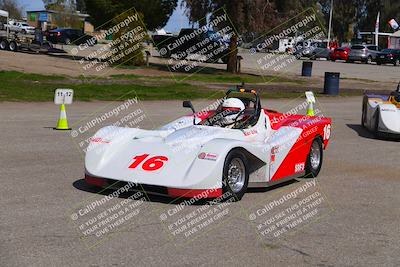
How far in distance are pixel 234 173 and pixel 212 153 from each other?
1.89ft

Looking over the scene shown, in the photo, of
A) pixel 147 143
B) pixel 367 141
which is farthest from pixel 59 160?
Result: pixel 367 141

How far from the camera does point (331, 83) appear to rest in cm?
2883

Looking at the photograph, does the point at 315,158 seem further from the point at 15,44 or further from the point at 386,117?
the point at 15,44

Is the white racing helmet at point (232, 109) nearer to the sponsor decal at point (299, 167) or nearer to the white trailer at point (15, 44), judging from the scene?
the sponsor decal at point (299, 167)

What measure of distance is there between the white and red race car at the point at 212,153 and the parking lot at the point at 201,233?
251 mm

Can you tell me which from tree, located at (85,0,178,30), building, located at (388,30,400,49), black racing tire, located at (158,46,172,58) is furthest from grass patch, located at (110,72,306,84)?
building, located at (388,30,400,49)

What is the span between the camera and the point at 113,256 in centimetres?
574

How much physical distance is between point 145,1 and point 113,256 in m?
37.7

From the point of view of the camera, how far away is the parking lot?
5.82 m

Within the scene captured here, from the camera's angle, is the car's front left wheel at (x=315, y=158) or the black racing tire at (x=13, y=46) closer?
the car's front left wheel at (x=315, y=158)

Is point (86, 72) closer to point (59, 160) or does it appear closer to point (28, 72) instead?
point (28, 72)

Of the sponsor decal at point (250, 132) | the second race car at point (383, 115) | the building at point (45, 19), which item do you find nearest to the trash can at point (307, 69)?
the second race car at point (383, 115)

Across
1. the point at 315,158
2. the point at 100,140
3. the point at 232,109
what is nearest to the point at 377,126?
the point at 315,158

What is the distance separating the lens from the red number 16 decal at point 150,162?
7.82m
